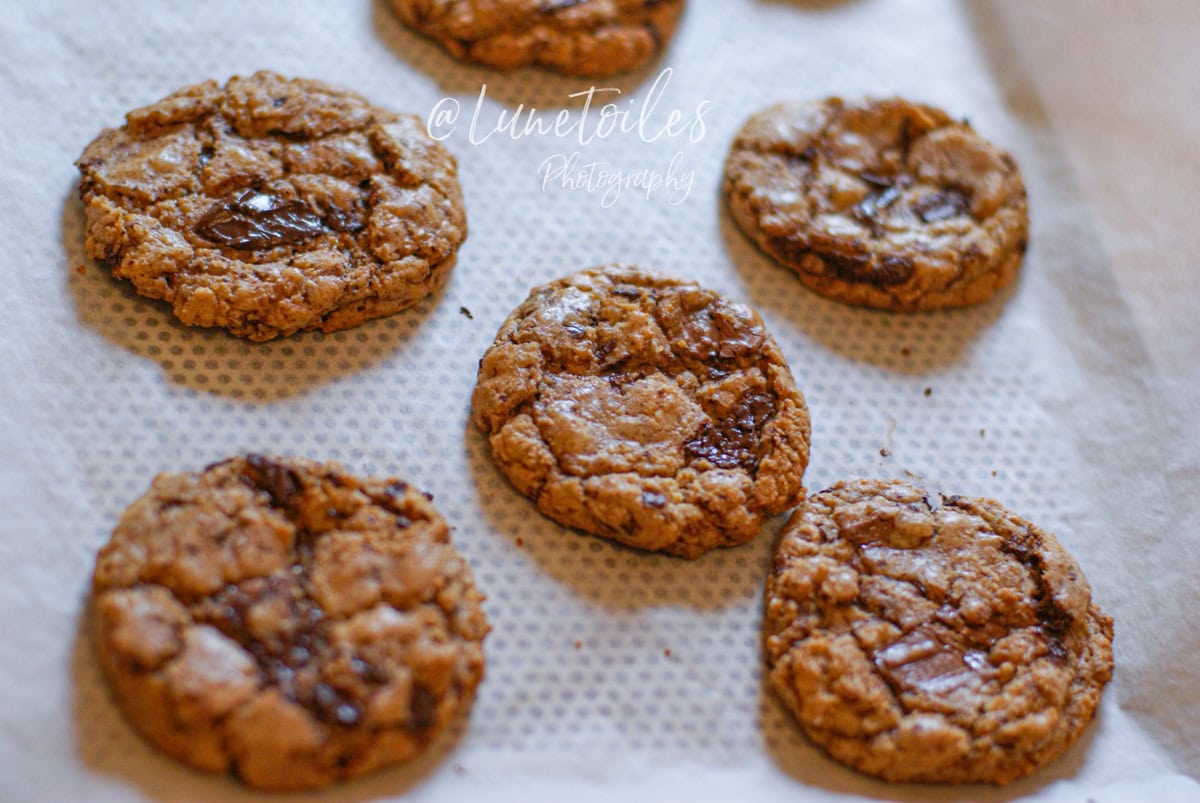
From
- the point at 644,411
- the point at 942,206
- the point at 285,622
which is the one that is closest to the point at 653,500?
the point at 644,411

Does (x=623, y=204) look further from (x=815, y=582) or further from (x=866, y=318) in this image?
(x=815, y=582)

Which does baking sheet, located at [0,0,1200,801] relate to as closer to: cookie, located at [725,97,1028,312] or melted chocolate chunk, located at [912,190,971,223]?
cookie, located at [725,97,1028,312]

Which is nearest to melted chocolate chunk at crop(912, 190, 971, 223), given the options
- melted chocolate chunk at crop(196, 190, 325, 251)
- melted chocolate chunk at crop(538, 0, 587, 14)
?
melted chocolate chunk at crop(538, 0, 587, 14)

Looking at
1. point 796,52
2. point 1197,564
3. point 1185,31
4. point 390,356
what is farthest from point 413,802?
point 1185,31

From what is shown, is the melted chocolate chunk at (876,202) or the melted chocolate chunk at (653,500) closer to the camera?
the melted chocolate chunk at (653,500)

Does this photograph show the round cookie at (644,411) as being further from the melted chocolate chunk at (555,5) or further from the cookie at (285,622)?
the melted chocolate chunk at (555,5)

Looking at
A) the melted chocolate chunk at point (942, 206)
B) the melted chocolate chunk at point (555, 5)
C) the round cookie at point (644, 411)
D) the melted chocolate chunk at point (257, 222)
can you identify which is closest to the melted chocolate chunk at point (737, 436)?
the round cookie at point (644, 411)
